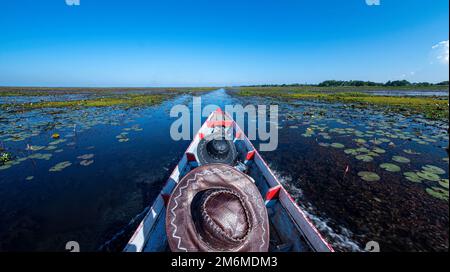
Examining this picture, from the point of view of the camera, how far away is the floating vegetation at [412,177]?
5.79m

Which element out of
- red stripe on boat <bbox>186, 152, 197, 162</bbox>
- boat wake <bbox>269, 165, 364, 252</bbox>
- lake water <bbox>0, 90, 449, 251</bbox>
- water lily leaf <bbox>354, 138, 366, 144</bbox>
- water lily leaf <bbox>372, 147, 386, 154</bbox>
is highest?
red stripe on boat <bbox>186, 152, 197, 162</bbox>

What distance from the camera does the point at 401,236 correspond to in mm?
4164

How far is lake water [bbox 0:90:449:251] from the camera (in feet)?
14.2

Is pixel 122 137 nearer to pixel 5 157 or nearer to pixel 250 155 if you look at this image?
pixel 5 157

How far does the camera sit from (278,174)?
7.35 m

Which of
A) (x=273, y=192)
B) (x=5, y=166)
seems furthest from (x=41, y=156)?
(x=273, y=192)

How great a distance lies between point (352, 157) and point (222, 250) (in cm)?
866

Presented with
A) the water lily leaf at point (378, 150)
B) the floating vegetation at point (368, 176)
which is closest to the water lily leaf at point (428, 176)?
the floating vegetation at point (368, 176)

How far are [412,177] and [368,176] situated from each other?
4.08 ft

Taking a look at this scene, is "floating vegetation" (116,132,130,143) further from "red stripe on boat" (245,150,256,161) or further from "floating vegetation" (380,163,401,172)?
"floating vegetation" (380,163,401,172)

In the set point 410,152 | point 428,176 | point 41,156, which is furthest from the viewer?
point 41,156

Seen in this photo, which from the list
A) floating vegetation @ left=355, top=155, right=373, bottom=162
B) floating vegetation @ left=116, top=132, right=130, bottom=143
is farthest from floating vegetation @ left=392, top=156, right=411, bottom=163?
floating vegetation @ left=116, top=132, right=130, bottom=143

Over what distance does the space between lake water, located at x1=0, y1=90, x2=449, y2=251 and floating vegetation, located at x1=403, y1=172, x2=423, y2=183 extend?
90mm
